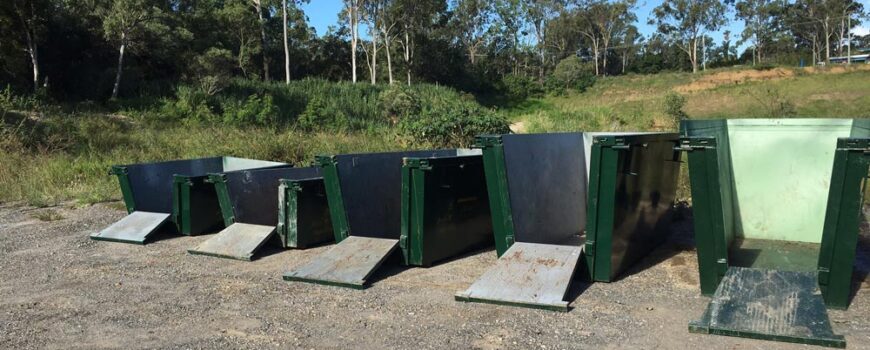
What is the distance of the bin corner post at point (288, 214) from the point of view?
638 cm

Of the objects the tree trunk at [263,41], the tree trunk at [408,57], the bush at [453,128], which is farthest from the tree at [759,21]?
the bush at [453,128]

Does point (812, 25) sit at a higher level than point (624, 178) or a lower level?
higher

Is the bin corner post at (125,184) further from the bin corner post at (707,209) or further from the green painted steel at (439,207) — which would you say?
the bin corner post at (707,209)

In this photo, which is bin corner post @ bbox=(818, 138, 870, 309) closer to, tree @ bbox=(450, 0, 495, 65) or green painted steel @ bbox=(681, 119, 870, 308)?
green painted steel @ bbox=(681, 119, 870, 308)

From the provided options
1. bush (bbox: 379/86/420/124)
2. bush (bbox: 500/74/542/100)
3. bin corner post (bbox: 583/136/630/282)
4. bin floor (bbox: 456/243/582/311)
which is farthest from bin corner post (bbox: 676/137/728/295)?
bush (bbox: 500/74/542/100)

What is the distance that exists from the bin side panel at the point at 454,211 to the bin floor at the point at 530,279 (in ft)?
2.68

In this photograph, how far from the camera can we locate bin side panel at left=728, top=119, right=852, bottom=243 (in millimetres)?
5820

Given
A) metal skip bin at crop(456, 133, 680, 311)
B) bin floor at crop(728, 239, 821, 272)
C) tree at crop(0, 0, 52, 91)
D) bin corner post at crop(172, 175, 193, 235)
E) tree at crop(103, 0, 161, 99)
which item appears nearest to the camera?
metal skip bin at crop(456, 133, 680, 311)

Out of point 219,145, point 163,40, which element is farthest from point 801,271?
point 163,40

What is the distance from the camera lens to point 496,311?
166 inches

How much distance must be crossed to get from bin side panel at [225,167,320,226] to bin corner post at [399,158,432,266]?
7.48 ft

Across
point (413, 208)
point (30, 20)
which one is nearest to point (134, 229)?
point (413, 208)

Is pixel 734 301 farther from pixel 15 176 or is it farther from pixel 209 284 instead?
pixel 15 176

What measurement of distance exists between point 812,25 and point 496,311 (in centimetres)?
7948
